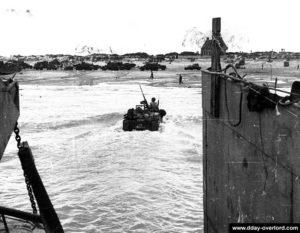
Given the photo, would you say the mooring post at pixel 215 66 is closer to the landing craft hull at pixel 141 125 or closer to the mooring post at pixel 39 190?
the mooring post at pixel 39 190

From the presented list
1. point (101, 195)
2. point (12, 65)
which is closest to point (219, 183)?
point (12, 65)

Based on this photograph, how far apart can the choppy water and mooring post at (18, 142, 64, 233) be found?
3.80 metres

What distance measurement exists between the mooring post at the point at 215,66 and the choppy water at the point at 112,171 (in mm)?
4133

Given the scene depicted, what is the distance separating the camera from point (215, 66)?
7875 millimetres

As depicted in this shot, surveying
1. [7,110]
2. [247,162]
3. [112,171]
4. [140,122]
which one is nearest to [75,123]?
[140,122]

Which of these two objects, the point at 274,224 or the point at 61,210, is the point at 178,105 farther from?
the point at 274,224

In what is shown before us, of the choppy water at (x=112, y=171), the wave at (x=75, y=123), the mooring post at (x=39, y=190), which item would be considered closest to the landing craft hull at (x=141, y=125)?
the choppy water at (x=112, y=171)

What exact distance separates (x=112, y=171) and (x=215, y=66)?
8.94 m

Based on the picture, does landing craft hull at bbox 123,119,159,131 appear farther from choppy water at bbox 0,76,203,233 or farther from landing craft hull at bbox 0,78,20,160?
landing craft hull at bbox 0,78,20,160

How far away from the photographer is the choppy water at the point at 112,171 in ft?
37.5

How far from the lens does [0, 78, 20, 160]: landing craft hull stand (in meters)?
5.98

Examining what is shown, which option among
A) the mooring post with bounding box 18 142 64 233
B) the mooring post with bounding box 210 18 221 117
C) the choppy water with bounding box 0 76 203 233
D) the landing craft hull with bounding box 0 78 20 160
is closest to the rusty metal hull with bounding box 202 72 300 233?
the mooring post with bounding box 210 18 221 117

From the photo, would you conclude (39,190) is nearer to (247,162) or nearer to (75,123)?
(247,162)

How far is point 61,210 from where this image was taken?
39.0 ft
